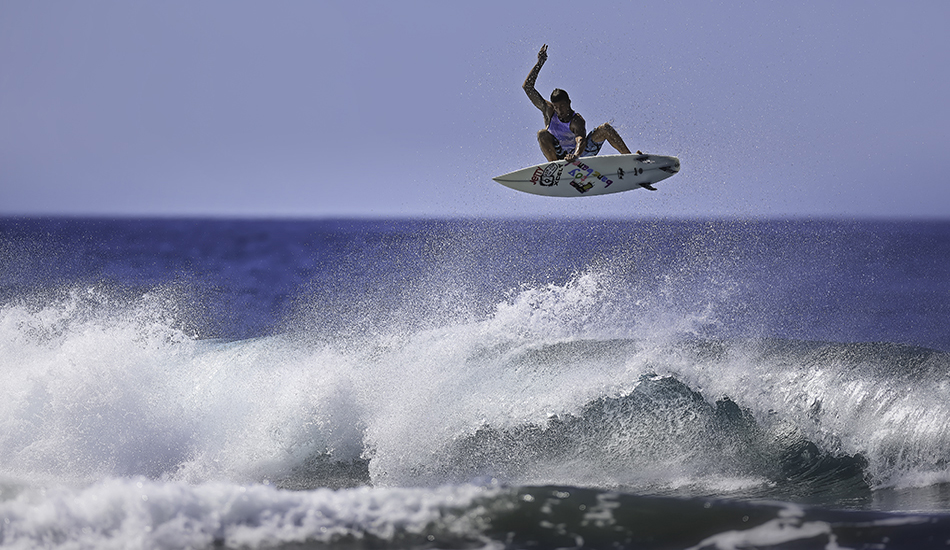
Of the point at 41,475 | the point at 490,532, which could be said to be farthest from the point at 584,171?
the point at 41,475

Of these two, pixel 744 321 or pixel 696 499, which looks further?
pixel 744 321

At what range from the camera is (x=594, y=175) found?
9648mm

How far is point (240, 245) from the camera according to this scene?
5569 cm

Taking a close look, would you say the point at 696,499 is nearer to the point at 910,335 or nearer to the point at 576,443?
the point at 576,443

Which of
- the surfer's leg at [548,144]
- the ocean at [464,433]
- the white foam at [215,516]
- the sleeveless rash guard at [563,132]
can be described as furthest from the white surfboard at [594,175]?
A: the white foam at [215,516]

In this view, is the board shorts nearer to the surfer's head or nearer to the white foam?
the surfer's head

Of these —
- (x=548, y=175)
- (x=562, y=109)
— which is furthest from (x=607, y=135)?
(x=548, y=175)

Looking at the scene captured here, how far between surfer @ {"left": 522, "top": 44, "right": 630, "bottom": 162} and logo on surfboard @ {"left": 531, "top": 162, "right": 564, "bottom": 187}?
0.32 ft

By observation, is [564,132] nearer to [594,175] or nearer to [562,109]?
[562,109]

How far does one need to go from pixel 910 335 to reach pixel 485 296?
12912 mm

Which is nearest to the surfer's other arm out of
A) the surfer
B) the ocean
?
the surfer

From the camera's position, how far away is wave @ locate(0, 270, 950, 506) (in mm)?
7930

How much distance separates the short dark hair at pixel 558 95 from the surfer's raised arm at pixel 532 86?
0.40ft

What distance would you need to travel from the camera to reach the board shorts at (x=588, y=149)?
9458 millimetres
